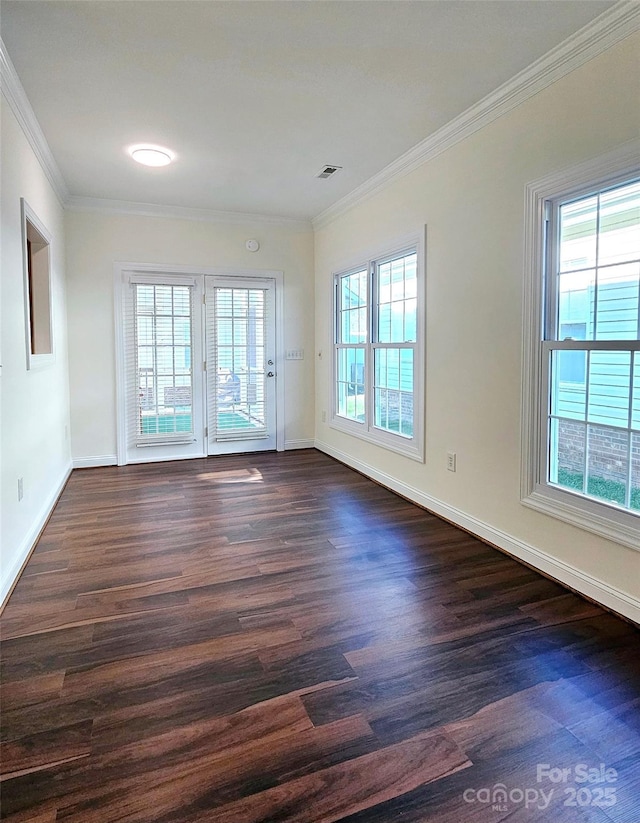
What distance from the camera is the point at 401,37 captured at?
229 cm

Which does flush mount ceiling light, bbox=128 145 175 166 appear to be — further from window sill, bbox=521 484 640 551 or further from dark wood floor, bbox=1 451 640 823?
window sill, bbox=521 484 640 551

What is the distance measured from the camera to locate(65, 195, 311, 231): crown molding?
4848 millimetres

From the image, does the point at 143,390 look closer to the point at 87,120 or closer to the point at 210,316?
the point at 210,316

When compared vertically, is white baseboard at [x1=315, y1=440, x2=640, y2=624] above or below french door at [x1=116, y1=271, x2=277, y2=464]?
below

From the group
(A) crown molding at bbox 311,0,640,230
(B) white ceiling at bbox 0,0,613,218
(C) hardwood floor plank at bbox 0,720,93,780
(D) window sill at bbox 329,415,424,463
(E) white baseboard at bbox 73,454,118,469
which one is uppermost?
→ (B) white ceiling at bbox 0,0,613,218

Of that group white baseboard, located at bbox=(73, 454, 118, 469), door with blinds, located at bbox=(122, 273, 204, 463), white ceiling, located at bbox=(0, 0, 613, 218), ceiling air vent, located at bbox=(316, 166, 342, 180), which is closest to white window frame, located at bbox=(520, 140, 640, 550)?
white ceiling, located at bbox=(0, 0, 613, 218)

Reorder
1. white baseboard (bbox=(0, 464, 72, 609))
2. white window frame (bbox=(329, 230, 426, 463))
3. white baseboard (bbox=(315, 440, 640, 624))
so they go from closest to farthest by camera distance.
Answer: white baseboard (bbox=(315, 440, 640, 624))
white baseboard (bbox=(0, 464, 72, 609))
white window frame (bbox=(329, 230, 426, 463))

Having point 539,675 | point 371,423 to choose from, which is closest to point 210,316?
point 371,423

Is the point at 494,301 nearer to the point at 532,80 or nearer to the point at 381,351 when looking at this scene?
the point at 532,80

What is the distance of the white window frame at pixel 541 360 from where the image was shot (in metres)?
2.29

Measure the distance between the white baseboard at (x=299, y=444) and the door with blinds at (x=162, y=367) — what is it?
1.05m

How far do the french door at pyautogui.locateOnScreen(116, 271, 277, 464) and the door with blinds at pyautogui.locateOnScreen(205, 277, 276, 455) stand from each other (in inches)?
0.4

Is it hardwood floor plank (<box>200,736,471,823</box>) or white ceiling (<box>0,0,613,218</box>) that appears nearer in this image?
hardwood floor plank (<box>200,736,471,823</box>)

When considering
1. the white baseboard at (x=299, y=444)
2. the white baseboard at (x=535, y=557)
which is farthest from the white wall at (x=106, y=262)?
the white baseboard at (x=535, y=557)
